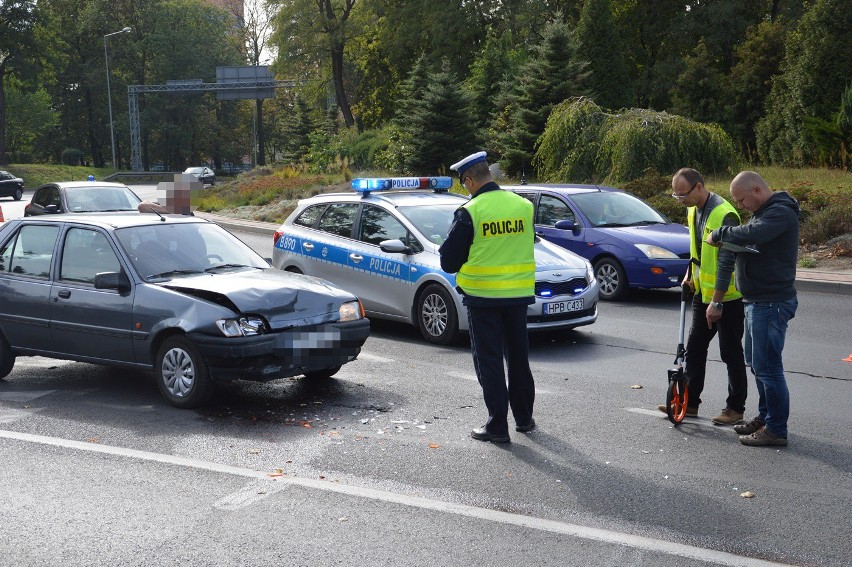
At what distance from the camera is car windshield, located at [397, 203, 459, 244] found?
1087 centimetres

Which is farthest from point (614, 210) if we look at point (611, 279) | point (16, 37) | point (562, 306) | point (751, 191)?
point (16, 37)

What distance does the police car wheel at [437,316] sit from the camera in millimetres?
10297

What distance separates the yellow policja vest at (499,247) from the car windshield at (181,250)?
110 inches

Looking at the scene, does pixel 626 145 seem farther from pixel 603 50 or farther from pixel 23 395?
pixel 603 50

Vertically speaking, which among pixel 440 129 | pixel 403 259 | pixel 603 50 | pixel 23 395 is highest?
pixel 603 50

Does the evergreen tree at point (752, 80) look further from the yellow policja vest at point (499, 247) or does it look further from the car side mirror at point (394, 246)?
the yellow policja vest at point (499, 247)

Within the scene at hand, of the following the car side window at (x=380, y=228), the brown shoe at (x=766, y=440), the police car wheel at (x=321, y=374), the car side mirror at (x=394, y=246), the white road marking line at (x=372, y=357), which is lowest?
the white road marking line at (x=372, y=357)

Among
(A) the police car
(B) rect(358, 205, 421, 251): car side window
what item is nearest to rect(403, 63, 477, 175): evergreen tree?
(A) the police car

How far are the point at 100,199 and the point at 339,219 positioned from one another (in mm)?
9302

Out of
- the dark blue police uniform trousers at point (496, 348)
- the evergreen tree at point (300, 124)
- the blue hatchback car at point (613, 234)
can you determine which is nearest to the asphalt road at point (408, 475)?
the dark blue police uniform trousers at point (496, 348)

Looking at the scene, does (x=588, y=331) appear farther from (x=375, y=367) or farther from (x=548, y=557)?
(x=548, y=557)

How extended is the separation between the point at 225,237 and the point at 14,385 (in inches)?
88.5

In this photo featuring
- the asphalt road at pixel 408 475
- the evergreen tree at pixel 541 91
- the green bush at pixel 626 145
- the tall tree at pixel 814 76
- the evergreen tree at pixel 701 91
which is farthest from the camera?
the evergreen tree at pixel 701 91

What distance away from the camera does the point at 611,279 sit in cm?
1370
